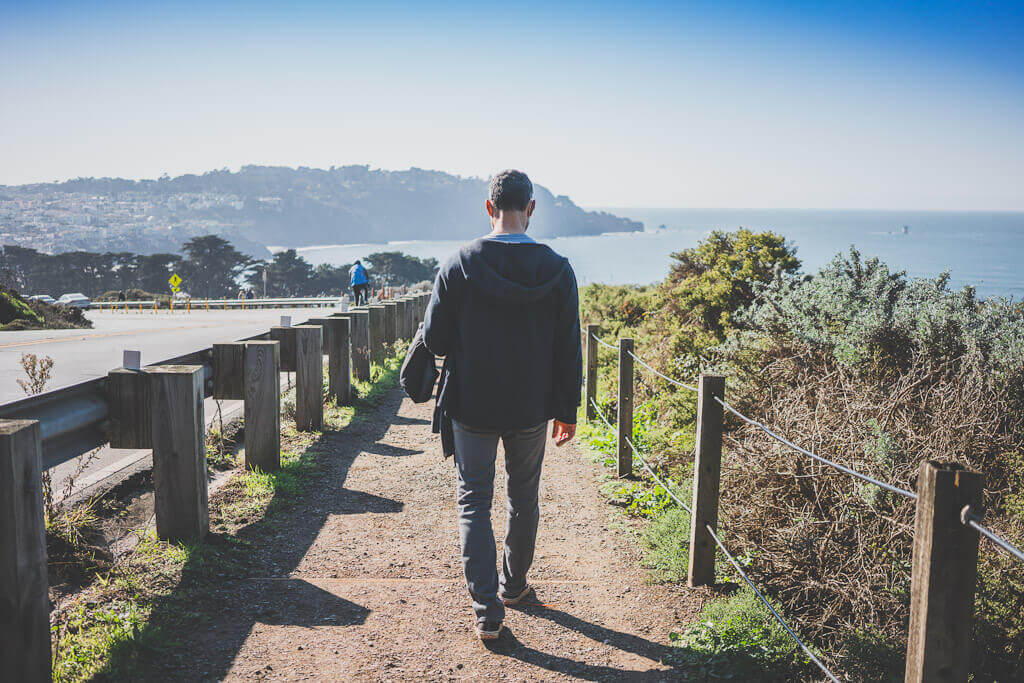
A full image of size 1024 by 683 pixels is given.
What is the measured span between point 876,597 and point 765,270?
23.7 ft

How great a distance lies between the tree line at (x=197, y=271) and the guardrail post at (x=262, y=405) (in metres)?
68.8

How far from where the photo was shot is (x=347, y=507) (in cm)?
528

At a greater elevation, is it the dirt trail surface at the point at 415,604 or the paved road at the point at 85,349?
the dirt trail surface at the point at 415,604

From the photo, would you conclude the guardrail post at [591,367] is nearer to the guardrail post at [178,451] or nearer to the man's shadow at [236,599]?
the man's shadow at [236,599]

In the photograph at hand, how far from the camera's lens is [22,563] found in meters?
2.62

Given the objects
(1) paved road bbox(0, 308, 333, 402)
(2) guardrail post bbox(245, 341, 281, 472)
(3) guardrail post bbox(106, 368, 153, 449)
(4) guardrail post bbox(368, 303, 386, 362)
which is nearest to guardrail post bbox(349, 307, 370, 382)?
(4) guardrail post bbox(368, 303, 386, 362)

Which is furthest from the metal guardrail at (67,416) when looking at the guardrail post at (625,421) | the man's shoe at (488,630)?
the guardrail post at (625,421)

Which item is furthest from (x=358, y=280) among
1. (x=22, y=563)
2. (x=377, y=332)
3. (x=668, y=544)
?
(x=22, y=563)

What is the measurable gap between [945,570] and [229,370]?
4729mm

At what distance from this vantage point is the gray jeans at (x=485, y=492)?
3.37 m

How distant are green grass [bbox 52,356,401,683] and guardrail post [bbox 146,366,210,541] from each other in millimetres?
126

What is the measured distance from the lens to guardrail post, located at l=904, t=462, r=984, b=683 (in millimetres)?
1949

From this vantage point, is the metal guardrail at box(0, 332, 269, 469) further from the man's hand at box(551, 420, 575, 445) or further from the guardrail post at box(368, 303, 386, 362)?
the guardrail post at box(368, 303, 386, 362)

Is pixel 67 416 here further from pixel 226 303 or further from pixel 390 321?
pixel 226 303
